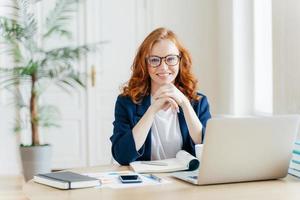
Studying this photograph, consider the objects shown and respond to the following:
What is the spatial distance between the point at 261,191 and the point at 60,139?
370cm

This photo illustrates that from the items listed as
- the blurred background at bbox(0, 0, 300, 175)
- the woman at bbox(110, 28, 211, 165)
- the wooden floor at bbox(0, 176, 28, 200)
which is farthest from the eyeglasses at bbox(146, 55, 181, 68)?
the blurred background at bbox(0, 0, 300, 175)

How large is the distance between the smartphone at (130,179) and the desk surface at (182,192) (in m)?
0.08

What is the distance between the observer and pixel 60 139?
4949 mm

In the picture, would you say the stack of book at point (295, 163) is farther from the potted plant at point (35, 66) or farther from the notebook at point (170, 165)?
the potted plant at point (35, 66)

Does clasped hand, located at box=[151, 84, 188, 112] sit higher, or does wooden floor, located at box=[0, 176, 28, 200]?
clasped hand, located at box=[151, 84, 188, 112]

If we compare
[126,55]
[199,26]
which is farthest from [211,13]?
[126,55]

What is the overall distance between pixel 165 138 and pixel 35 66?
2.35m

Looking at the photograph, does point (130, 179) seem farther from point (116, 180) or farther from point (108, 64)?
point (108, 64)

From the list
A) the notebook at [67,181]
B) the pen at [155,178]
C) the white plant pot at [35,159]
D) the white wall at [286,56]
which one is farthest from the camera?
the white plant pot at [35,159]

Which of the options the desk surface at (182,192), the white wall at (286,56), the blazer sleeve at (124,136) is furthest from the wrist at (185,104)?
the white wall at (286,56)

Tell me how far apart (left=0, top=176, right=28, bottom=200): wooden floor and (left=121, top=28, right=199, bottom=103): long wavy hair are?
6.31 ft

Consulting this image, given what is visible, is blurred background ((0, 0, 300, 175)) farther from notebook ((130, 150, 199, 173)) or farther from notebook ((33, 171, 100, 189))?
notebook ((33, 171, 100, 189))

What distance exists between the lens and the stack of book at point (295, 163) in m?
1.65

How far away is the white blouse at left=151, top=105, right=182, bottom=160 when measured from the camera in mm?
2102
